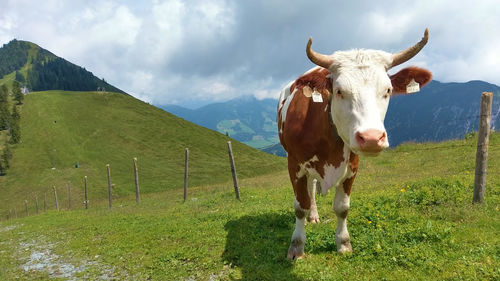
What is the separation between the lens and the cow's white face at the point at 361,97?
134 inches

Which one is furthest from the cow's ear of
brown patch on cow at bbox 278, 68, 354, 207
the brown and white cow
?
brown patch on cow at bbox 278, 68, 354, 207

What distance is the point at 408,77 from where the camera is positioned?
14.7 feet

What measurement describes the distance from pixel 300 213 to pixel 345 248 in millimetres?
1107

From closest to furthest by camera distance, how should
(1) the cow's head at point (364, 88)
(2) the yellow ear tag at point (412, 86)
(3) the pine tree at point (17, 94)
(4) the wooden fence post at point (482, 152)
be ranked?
(1) the cow's head at point (364, 88)
(2) the yellow ear tag at point (412, 86)
(4) the wooden fence post at point (482, 152)
(3) the pine tree at point (17, 94)

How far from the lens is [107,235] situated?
10484 millimetres

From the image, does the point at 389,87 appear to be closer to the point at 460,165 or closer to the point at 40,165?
the point at 460,165

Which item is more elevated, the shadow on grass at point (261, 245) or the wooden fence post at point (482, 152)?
the wooden fence post at point (482, 152)

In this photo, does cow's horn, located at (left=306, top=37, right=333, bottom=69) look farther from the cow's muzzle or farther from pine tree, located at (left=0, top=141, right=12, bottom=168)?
pine tree, located at (left=0, top=141, right=12, bottom=168)

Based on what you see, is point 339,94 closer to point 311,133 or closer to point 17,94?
point 311,133

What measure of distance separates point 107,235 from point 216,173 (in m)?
58.4

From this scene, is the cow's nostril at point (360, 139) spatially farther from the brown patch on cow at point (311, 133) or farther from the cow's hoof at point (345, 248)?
the cow's hoof at point (345, 248)

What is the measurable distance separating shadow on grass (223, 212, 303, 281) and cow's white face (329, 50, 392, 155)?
117 inches

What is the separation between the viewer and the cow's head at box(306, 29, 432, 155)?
11.3 feet

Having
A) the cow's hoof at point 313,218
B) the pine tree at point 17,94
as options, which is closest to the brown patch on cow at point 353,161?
the cow's hoof at point 313,218
